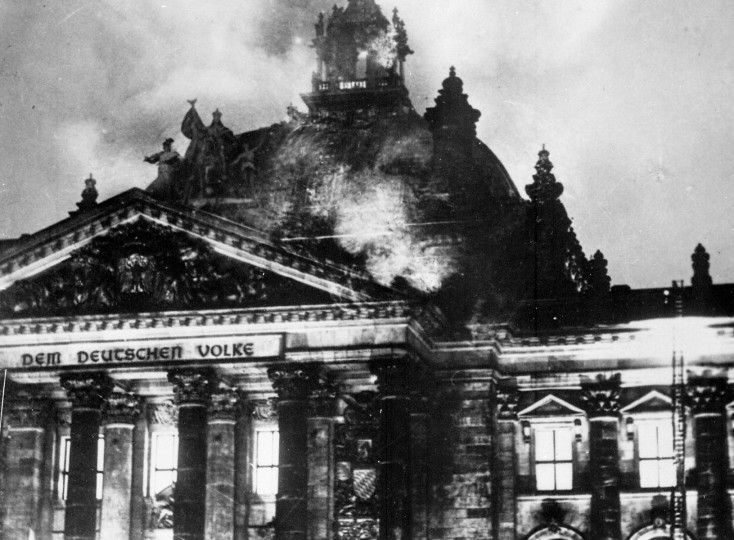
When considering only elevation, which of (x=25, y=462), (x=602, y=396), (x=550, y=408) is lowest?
(x=25, y=462)

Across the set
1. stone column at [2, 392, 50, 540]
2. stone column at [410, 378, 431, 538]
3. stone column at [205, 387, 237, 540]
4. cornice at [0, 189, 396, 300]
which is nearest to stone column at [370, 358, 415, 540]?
stone column at [410, 378, 431, 538]

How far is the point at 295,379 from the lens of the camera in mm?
42750

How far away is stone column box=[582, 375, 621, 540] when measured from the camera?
4425cm

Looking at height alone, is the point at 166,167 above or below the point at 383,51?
below

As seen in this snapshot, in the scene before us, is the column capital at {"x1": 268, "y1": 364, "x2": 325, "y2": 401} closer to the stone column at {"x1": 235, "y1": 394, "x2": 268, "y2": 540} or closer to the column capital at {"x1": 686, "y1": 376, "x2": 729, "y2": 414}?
the stone column at {"x1": 235, "y1": 394, "x2": 268, "y2": 540}

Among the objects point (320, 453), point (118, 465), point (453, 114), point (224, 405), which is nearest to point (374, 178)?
point (453, 114)

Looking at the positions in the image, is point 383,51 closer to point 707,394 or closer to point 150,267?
point 150,267

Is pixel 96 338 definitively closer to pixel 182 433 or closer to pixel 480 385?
pixel 182 433

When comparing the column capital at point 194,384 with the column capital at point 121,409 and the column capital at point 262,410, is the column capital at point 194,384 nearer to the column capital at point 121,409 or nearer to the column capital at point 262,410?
the column capital at point 262,410

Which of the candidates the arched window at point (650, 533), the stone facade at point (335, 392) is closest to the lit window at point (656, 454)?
the stone facade at point (335, 392)

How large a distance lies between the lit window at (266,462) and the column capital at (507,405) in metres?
6.87

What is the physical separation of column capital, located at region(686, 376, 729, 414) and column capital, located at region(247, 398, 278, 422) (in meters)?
12.5

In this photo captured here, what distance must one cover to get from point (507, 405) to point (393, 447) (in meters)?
5.39

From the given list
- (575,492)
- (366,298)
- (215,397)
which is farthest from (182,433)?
(575,492)
